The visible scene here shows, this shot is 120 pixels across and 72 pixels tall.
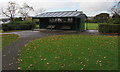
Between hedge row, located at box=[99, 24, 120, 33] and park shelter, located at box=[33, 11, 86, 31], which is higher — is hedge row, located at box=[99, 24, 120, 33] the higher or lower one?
the lower one

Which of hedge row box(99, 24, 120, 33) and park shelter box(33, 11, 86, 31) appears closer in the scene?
hedge row box(99, 24, 120, 33)

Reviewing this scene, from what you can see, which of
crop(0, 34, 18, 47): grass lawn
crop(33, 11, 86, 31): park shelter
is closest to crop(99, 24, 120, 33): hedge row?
crop(33, 11, 86, 31): park shelter

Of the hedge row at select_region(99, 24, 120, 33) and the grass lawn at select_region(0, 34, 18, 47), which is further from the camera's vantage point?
the hedge row at select_region(99, 24, 120, 33)

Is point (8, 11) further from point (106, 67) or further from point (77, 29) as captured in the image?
point (106, 67)

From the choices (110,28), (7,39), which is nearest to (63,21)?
(110,28)

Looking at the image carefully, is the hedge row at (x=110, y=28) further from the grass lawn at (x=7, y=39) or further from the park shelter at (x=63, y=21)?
the grass lawn at (x=7, y=39)

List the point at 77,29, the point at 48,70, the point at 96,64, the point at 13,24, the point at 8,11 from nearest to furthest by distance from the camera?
the point at 48,70
the point at 96,64
the point at 77,29
the point at 13,24
the point at 8,11

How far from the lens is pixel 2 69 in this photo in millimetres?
4828

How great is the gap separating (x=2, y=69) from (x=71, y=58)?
2769 millimetres

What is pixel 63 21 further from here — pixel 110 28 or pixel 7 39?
pixel 7 39

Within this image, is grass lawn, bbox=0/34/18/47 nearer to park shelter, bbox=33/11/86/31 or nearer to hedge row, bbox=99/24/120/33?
park shelter, bbox=33/11/86/31

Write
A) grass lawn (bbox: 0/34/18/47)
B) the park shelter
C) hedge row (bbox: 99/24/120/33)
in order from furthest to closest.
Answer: the park shelter < hedge row (bbox: 99/24/120/33) < grass lawn (bbox: 0/34/18/47)

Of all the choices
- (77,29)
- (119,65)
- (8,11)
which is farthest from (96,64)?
(8,11)

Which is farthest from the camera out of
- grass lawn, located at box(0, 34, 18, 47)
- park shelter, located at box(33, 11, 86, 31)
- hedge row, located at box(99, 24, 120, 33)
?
park shelter, located at box(33, 11, 86, 31)
